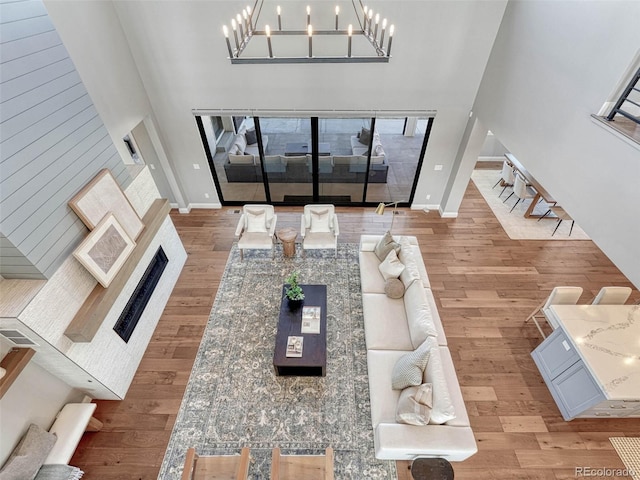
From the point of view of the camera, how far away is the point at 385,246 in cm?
516

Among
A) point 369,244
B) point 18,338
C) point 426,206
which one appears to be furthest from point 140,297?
point 426,206

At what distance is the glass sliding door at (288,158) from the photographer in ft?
20.4

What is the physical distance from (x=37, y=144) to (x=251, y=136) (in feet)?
12.9

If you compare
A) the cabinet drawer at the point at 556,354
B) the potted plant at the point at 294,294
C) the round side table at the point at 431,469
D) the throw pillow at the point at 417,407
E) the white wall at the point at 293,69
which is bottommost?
the round side table at the point at 431,469

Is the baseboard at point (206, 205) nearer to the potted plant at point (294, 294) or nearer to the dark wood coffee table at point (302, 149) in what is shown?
the dark wood coffee table at point (302, 149)

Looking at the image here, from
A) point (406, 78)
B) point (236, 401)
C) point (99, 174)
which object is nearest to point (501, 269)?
point (406, 78)

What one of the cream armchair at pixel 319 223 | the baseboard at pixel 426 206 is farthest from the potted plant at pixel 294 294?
the baseboard at pixel 426 206

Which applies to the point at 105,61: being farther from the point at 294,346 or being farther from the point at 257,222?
the point at 294,346

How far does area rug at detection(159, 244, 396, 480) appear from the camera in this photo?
3.65m

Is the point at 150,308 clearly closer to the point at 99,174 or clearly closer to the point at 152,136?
the point at 99,174

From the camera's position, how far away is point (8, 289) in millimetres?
3020

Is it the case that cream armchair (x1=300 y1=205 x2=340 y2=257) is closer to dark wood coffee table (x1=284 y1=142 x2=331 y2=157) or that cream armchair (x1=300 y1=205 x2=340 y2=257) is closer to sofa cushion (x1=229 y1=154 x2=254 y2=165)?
dark wood coffee table (x1=284 y1=142 x2=331 y2=157)

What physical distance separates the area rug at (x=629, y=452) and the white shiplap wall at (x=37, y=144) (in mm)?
6726

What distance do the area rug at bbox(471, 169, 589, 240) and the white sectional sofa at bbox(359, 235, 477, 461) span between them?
2.92m
